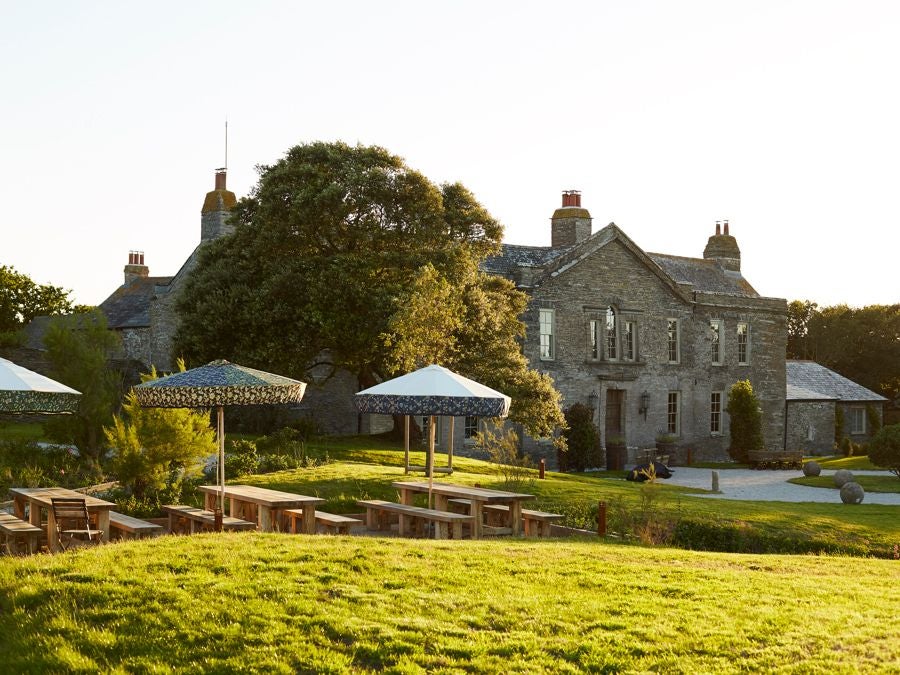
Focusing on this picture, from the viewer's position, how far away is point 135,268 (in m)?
52.8

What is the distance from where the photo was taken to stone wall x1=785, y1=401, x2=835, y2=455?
1838 inches

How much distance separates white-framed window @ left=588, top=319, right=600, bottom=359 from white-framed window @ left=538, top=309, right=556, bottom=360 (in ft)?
6.54

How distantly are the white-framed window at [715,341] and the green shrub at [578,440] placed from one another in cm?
963

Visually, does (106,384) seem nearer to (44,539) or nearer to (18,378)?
(44,539)

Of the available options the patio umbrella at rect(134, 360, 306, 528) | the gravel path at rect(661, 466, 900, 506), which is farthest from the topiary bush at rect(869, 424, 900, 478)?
the patio umbrella at rect(134, 360, 306, 528)

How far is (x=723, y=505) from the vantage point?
795 inches

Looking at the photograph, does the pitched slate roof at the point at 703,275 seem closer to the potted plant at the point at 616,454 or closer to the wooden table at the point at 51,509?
the potted plant at the point at 616,454

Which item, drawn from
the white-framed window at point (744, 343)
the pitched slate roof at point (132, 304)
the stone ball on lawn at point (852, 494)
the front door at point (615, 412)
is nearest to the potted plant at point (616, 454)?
the front door at point (615, 412)

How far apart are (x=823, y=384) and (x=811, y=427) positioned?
140 inches

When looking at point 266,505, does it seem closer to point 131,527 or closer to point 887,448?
point 131,527

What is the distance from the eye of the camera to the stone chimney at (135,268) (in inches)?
2062

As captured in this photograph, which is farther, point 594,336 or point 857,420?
point 857,420

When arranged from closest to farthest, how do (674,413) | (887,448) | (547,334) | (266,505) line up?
(266,505) < (887,448) < (547,334) < (674,413)

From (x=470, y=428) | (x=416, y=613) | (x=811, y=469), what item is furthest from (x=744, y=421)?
(x=416, y=613)
